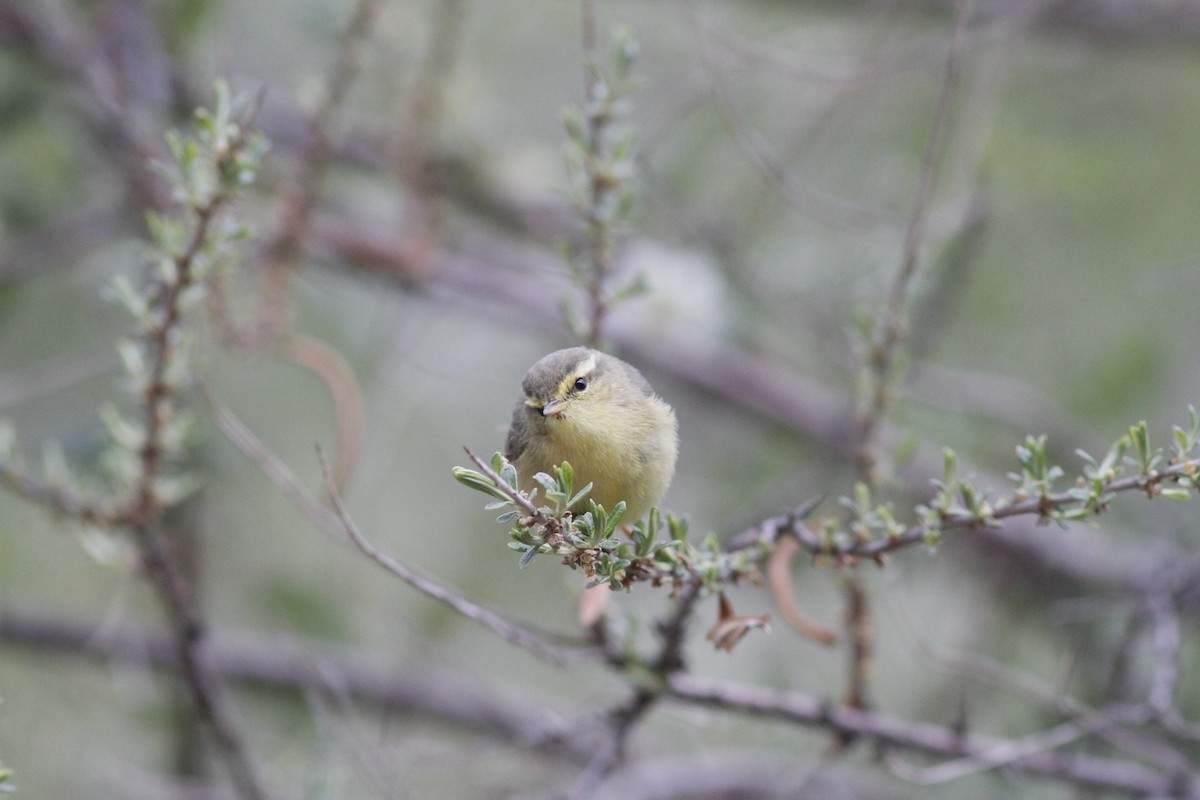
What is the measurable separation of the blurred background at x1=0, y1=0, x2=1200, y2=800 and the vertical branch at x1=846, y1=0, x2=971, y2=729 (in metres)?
1.18

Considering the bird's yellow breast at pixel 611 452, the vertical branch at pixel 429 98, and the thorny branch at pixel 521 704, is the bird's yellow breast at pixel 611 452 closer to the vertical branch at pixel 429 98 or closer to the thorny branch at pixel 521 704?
the thorny branch at pixel 521 704

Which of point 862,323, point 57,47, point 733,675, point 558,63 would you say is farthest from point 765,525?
point 558,63

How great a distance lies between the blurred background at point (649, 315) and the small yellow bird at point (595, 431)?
1.59 m

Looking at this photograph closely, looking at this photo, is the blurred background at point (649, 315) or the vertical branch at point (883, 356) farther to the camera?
the blurred background at point (649, 315)

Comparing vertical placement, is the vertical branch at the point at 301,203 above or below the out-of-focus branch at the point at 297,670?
above

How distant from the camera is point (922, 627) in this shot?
5.33 meters

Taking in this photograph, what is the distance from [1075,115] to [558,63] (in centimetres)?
281

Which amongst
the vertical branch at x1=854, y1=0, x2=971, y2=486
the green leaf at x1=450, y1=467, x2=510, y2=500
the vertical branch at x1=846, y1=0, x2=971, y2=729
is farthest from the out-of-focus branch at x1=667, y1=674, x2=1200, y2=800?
the green leaf at x1=450, y1=467, x2=510, y2=500

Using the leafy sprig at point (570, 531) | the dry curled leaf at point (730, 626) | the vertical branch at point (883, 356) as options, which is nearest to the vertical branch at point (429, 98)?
the vertical branch at point (883, 356)

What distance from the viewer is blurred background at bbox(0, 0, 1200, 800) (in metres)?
4.40

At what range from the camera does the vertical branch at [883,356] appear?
86.2 inches

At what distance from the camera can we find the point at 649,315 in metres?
5.12

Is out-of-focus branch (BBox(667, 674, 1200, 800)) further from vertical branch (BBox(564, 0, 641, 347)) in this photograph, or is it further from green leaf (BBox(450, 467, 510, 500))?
green leaf (BBox(450, 467, 510, 500))

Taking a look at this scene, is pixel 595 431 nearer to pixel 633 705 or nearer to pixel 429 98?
pixel 633 705
